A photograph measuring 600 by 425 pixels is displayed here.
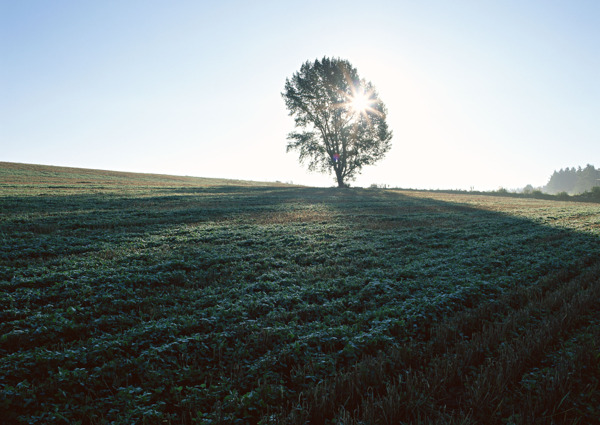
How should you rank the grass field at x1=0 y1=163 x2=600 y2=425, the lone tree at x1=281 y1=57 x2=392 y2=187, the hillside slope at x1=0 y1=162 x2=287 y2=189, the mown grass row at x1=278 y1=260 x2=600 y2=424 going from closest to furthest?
the mown grass row at x1=278 y1=260 x2=600 y2=424, the grass field at x1=0 y1=163 x2=600 y2=425, the hillside slope at x1=0 y1=162 x2=287 y2=189, the lone tree at x1=281 y1=57 x2=392 y2=187

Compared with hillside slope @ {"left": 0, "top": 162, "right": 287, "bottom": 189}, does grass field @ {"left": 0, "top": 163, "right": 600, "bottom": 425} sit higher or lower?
lower

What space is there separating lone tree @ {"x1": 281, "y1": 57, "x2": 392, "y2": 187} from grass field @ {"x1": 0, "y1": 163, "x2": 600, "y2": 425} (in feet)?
143

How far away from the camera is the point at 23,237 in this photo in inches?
477

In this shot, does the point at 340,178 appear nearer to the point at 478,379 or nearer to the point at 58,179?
the point at 58,179

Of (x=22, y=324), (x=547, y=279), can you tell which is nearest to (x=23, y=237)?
(x=22, y=324)

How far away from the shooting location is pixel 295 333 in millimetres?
5633

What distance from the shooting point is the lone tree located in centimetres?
5188

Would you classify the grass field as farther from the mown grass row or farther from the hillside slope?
the hillside slope

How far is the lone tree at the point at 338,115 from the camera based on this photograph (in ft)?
170

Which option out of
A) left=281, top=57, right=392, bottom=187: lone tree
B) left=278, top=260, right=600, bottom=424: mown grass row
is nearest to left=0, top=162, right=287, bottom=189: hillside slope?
left=281, top=57, right=392, bottom=187: lone tree

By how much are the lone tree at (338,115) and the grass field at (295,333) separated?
43.5m

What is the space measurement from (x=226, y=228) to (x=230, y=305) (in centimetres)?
975

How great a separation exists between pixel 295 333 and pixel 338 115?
2008 inches

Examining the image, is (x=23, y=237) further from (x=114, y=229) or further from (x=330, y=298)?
(x=330, y=298)
